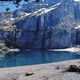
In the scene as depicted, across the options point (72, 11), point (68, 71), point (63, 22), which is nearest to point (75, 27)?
point (63, 22)

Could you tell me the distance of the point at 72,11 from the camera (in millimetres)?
149000

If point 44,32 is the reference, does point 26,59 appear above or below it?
below

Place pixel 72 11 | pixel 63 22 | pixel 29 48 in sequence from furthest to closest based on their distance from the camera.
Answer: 1. pixel 72 11
2. pixel 63 22
3. pixel 29 48

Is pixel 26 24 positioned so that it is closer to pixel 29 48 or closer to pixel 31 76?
pixel 29 48

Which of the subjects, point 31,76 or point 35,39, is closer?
point 31,76

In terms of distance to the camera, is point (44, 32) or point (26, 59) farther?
point (44, 32)

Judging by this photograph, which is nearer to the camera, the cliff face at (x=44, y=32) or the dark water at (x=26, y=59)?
the dark water at (x=26, y=59)

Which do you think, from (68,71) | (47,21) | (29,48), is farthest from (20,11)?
(68,71)

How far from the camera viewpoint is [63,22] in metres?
136

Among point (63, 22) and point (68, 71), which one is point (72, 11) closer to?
point (63, 22)

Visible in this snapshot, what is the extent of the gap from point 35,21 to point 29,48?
11512 mm

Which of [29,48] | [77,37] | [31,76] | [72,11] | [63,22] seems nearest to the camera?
[31,76]

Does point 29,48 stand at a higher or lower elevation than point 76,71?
lower

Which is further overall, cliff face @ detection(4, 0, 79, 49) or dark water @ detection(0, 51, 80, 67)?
cliff face @ detection(4, 0, 79, 49)
